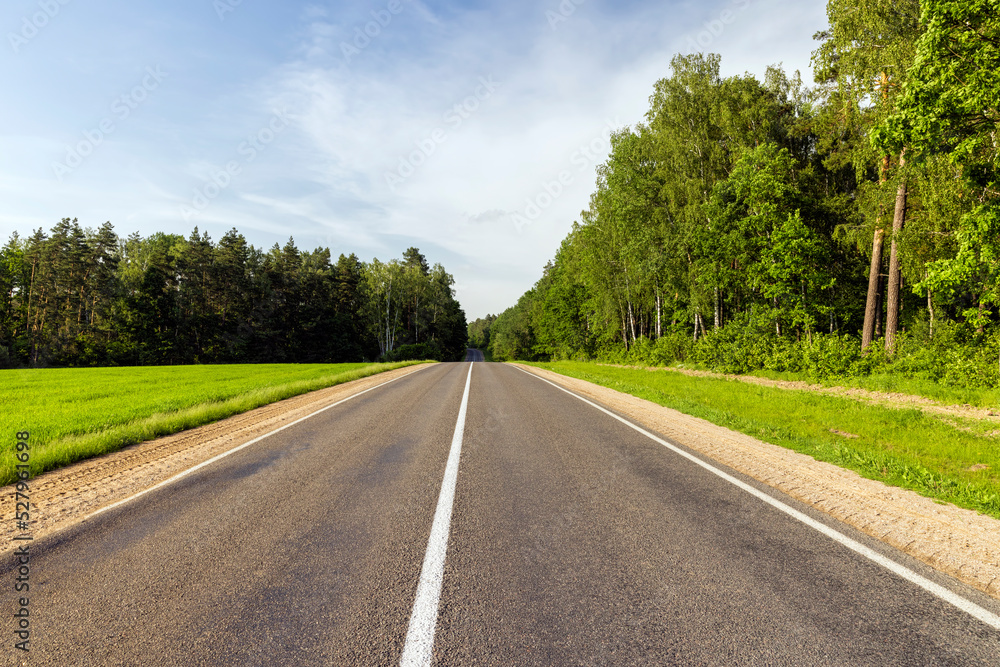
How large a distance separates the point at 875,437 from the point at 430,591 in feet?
31.7

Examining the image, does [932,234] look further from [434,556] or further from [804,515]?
[434,556]

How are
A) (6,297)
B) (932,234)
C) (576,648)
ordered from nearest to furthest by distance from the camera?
(576,648)
(932,234)
(6,297)

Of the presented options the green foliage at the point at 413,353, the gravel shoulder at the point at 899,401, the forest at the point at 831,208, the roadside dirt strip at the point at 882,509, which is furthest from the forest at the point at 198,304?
the roadside dirt strip at the point at 882,509

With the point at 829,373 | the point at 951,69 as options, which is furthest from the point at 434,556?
the point at 829,373

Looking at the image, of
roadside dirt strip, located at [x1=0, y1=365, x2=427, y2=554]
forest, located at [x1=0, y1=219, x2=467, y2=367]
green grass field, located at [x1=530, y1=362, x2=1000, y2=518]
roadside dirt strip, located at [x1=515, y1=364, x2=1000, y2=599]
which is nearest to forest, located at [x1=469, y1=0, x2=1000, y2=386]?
green grass field, located at [x1=530, y1=362, x2=1000, y2=518]

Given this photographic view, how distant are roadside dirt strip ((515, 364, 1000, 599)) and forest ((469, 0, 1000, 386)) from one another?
963cm

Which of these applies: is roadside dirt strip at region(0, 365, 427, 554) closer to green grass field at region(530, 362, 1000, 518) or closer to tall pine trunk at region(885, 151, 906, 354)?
green grass field at region(530, 362, 1000, 518)

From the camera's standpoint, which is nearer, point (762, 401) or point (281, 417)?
point (281, 417)

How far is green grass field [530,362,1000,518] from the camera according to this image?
17.8 ft

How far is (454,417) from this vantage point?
32.7ft

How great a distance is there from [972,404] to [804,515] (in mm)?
11367

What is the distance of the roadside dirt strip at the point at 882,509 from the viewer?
3.52 metres

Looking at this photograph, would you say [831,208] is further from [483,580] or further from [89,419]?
[89,419]

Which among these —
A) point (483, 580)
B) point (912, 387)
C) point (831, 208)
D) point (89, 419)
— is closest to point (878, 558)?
point (483, 580)
